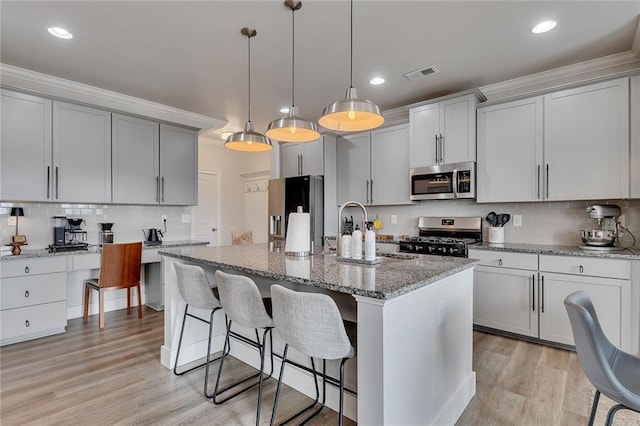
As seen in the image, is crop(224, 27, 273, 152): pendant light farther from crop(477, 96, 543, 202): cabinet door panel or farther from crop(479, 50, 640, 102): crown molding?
crop(479, 50, 640, 102): crown molding

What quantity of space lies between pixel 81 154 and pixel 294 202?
2.62 metres

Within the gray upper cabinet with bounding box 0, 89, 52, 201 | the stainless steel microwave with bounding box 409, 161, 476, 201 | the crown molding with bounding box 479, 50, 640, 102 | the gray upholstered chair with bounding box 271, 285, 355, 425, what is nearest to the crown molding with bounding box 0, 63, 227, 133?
the gray upper cabinet with bounding box 0, 89, 52, 201

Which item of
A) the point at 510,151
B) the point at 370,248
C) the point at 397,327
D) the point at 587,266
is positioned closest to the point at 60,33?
the point at 370,248

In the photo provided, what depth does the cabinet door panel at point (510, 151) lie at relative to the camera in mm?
3242

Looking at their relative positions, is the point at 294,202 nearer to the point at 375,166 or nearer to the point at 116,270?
the point at 375,166

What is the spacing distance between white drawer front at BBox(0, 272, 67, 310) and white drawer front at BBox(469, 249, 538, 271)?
13.9 ft

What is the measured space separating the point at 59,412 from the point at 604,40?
4.84m

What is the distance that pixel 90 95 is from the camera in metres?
3.82

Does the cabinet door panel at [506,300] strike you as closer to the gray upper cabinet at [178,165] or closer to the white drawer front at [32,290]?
the gray upper cabinet at [178,165]

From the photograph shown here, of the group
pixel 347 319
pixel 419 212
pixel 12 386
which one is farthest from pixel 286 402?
pixel 419 212

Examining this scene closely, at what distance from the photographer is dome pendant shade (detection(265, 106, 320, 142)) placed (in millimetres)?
2389

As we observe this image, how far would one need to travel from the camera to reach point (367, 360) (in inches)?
54.9

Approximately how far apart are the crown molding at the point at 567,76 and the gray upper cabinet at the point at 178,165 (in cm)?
389

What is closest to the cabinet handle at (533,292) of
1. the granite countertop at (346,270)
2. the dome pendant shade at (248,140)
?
the granite countertop at (346,270)
